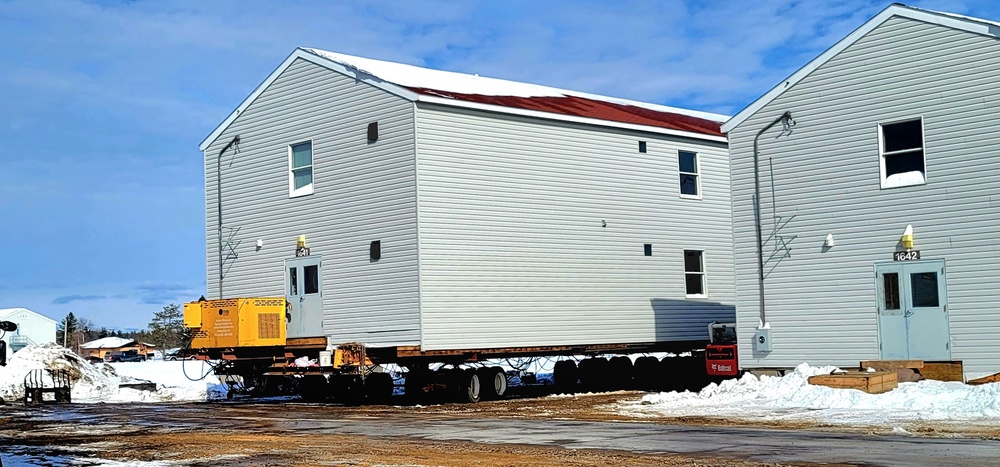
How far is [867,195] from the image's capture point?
24.1m

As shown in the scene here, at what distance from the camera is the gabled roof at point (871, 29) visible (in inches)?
895

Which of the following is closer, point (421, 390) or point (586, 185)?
point (421, 390)

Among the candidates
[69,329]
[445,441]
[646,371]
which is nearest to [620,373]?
[646,371]

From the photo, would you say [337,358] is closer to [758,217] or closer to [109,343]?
[758,217]

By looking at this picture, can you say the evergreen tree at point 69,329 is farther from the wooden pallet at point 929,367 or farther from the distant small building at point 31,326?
the wooden pallet at point 929,367

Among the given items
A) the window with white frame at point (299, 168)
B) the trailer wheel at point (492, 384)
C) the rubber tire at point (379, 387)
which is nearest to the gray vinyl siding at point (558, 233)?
the trailer wheel at point (492, 384)

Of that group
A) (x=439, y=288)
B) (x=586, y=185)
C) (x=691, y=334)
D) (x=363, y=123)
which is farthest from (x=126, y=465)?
(x=691, y=334)

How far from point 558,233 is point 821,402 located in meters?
9.12

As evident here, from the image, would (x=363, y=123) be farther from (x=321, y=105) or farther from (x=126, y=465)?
(x=126, y=465)

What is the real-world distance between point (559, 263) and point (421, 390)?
464 cm

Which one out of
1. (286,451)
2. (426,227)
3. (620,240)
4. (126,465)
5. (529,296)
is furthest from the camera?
(620,240)

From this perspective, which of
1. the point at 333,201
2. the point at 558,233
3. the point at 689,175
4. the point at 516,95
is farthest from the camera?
the point at 689,175

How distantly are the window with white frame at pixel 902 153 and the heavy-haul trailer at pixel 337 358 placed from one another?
548cm

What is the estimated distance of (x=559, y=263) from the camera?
2877cm
